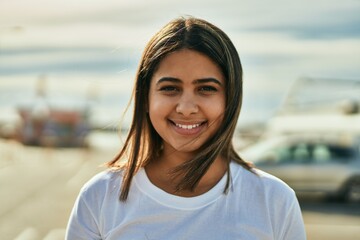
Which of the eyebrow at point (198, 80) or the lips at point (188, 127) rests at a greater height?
the eyebrow at point (198, 80)

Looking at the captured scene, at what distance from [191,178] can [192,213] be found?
0.45 feet

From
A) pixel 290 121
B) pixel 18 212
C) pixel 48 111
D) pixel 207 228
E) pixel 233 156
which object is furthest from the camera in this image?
pixel 48 111

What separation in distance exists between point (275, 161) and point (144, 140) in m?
10.6

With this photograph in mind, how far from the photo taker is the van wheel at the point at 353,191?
1283 cm

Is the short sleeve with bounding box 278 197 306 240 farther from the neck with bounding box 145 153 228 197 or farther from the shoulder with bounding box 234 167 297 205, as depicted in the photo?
the neck with bounding box 145 153 228 197

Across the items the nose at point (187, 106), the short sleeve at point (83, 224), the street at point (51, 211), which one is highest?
the nose at point (187, 106)

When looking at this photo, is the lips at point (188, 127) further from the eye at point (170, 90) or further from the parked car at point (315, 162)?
the parked car at point (315, 162)

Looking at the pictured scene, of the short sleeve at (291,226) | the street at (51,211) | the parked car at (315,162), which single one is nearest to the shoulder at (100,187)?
the short sleeve at (291,226)

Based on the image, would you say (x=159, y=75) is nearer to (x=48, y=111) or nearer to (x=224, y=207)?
(x=224, y=207)

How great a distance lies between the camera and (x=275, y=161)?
12.9m

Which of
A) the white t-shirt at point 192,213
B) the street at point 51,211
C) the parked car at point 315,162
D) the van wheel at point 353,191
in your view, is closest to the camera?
the white t-shirt at point 192,213

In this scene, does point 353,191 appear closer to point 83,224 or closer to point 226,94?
point 226,94

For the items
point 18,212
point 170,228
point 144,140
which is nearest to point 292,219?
point 170,228

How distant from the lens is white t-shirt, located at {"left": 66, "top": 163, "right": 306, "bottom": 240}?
2277mm
